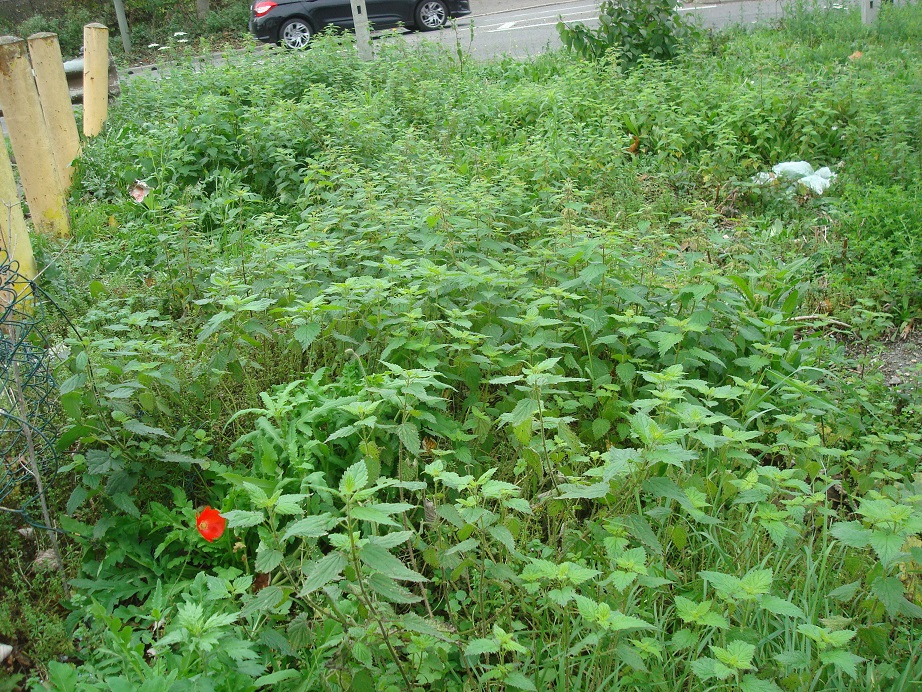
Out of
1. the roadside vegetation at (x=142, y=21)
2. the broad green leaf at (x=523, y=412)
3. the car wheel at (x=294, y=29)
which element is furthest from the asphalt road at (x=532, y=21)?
the broad green leaf at (x=523, y=412)

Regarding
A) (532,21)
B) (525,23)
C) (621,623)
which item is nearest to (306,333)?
(621,623)

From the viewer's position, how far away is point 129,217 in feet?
19.6

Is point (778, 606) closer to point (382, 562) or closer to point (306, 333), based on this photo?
point (382, 562)

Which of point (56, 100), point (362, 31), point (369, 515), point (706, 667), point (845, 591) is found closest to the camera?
point (369, 515)

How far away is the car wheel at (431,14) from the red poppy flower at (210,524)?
14.2 meters

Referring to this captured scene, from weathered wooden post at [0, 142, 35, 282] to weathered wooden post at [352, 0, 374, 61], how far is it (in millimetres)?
5502

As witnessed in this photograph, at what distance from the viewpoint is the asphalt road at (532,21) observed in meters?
13.0

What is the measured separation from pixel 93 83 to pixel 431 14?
9.22 metres

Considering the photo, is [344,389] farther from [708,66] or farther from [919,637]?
[708,66]

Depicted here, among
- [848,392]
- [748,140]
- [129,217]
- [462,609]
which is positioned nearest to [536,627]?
[462,609]

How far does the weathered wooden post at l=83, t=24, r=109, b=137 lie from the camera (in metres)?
7.53

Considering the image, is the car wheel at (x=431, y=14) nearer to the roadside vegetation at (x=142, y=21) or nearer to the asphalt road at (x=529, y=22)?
the asphalt road at (x=529, y=22)

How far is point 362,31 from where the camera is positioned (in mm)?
9484

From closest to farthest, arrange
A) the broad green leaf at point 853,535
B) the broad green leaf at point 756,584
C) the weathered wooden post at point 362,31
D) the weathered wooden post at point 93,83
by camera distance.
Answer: the broad green leaf at point 756,584 → the broad green leaf at point 853,535 → the weathered wooden post at point 93,83 → the weathered wooden post at point 362,31
